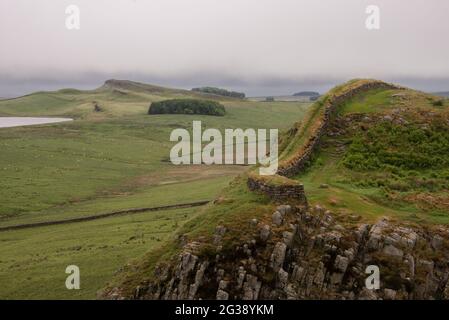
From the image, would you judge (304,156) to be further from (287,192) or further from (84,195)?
(84,195)

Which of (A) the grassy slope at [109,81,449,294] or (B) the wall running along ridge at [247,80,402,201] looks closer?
(A) the grassy slope at [109,81,449,294]

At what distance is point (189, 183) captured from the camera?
82625mm

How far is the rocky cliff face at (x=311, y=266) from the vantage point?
23.8m

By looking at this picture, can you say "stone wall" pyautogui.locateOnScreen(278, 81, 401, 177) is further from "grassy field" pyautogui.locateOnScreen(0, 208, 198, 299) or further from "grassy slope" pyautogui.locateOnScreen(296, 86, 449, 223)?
"grassy field" pyautogui.locateOnScreen(0, 208, 198, 299)

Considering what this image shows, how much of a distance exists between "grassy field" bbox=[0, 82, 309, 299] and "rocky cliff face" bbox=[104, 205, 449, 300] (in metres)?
7.88

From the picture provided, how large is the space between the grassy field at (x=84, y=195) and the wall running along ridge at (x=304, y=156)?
8716 mm

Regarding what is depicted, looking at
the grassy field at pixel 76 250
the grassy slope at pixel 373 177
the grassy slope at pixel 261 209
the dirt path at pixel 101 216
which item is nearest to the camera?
the grassy slope at pixel 261 209

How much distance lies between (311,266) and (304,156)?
12345mm

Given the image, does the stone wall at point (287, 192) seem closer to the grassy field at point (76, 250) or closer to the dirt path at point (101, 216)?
the grassy field at point (76, 250)

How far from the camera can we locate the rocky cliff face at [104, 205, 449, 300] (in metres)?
23.8

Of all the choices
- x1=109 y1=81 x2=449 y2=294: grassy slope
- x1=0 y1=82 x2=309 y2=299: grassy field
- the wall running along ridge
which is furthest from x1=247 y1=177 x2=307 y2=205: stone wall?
x1=0 y1=82 x2=309 y2=299: grassy field

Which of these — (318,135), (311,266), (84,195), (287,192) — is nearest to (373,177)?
(318,135)

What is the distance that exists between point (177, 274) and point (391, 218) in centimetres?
1179

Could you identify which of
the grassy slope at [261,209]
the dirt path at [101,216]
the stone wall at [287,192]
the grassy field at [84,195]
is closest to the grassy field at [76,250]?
the grassy field at [84,195]
